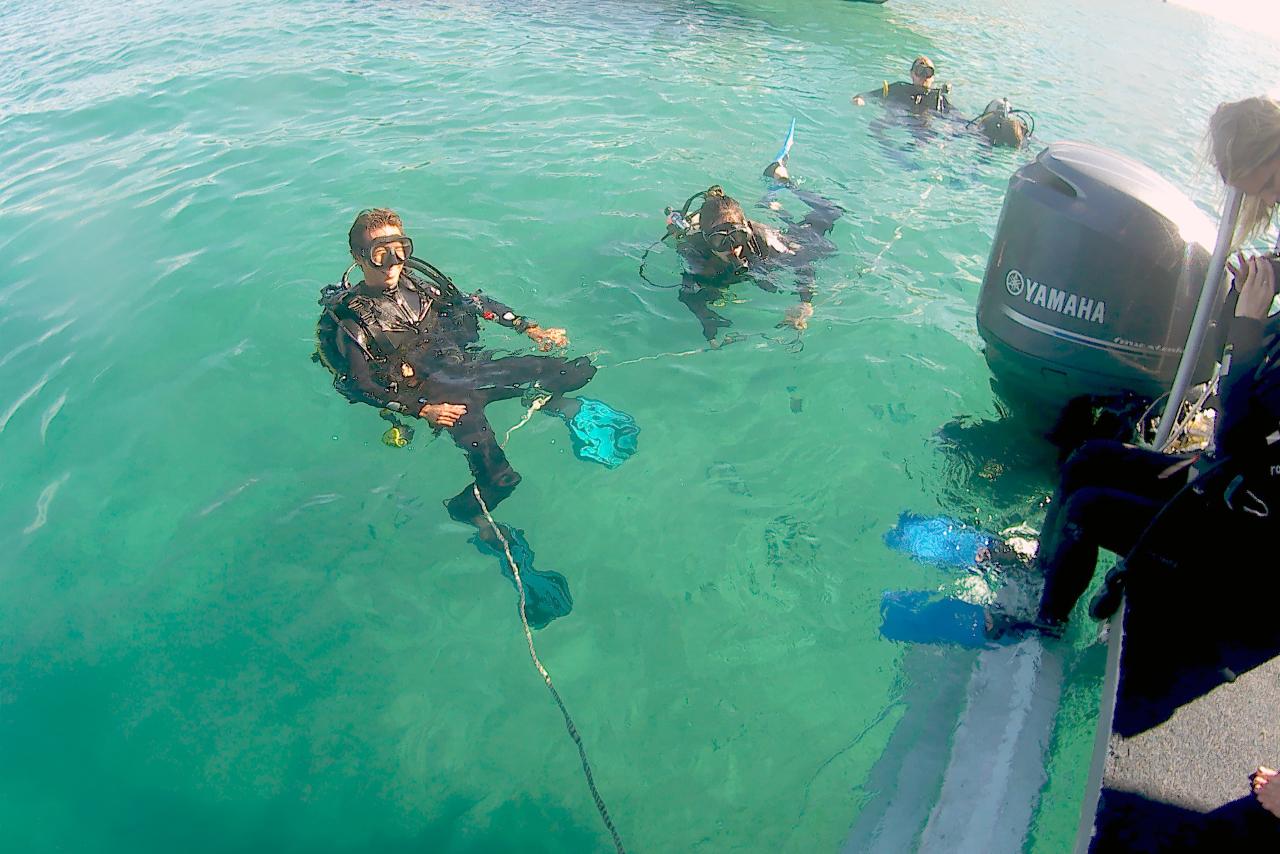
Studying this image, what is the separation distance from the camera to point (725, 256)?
5254 millimetres

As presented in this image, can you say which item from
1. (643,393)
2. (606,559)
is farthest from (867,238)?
(606,559)

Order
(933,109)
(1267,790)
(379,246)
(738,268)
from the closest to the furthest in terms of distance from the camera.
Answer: (1267,790), (379,246), (738,268), (933,109)

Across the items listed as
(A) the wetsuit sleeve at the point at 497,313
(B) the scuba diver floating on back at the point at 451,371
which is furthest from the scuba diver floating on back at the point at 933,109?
(B) the scuba diver floating on back at the point at 451,371

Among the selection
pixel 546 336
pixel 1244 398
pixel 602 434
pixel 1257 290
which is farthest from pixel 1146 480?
pixel 546 336

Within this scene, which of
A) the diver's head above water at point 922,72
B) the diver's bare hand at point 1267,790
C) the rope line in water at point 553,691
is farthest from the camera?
the diver's head above water at point 922,72

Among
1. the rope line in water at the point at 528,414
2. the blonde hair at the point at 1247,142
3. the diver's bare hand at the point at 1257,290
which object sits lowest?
the rope line in water at the point at 528,414

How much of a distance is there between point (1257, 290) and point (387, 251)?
402 cm

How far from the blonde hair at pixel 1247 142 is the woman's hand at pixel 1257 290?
133 mm

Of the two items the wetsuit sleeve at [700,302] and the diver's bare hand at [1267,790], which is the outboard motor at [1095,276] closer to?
the diver's bare hand at [1267,790]

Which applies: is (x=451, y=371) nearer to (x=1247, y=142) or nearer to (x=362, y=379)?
(x=362, y=379)

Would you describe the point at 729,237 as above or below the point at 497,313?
above

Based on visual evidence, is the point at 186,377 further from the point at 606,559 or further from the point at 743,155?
the point at 743,155

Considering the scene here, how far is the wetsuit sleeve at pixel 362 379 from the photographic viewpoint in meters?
4.09

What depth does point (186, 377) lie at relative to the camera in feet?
17.4
